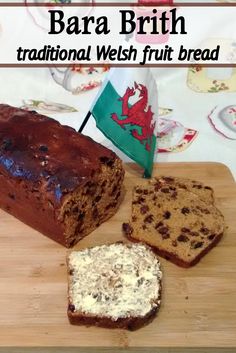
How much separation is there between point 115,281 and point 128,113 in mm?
930

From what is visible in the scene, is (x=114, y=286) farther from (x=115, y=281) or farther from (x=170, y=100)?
(x=170, y=100)

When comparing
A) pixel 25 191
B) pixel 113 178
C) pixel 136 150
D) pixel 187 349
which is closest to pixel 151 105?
pixel 136 150

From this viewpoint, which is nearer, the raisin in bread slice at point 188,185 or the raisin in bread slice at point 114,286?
the raisin in bread slice at point 114,286

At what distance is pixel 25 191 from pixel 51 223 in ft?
0.54

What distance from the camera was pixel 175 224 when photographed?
248 centimetres

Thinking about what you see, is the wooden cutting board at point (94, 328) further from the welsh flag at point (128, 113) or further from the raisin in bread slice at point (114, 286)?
the welsh flag at point (128, 113)

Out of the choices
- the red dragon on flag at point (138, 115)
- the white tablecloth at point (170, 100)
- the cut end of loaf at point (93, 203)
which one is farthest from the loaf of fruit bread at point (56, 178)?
the white tablecloth at point (170, 100)

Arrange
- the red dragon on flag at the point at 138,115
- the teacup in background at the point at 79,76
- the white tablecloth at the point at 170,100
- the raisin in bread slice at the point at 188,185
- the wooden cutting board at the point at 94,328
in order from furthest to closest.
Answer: the teacup in background at the point at 79,76 → the white tablecloth at the point at 170,100 → the red dragon on flag at the point at 138,115 → the raisin in bread slice at the point at 188,185 → the wooden cutting board at the point at 94,328

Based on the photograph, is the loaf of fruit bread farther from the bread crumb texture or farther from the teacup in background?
the teacup in background

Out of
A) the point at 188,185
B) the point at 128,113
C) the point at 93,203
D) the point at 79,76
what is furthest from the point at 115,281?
the point at 79,76

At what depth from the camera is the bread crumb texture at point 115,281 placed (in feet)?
6.88

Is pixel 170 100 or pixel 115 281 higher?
pixel 115 281

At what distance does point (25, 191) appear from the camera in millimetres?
2426

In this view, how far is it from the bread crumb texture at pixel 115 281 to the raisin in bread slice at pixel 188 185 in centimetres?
44
